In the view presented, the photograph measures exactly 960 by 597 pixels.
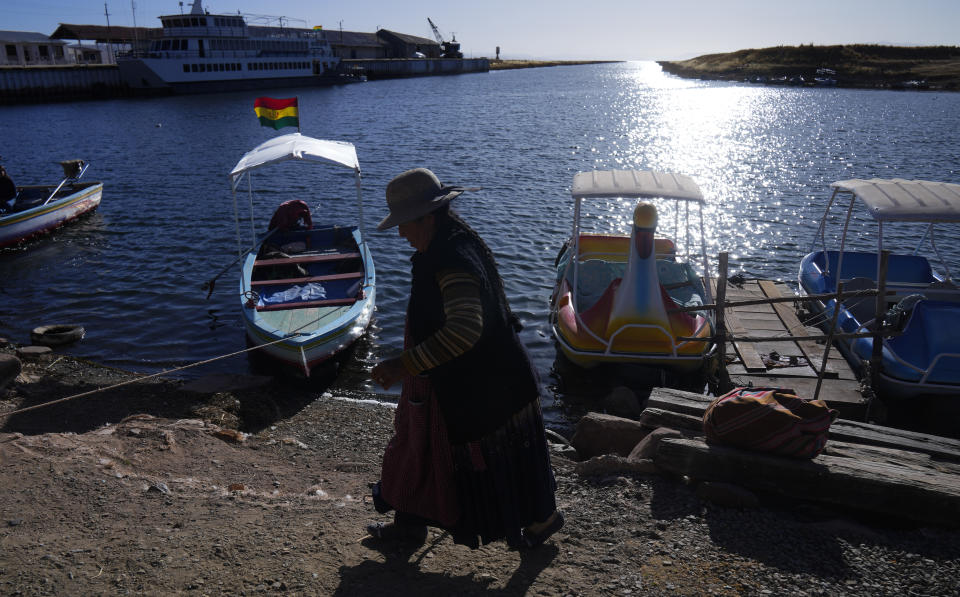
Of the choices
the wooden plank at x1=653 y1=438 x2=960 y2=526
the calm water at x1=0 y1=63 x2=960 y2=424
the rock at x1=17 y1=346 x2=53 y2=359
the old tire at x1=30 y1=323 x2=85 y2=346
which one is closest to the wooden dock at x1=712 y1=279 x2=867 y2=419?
the calm water at x1=0 y1=63 x2=960 y2=424

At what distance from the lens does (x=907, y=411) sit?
30.0 feet

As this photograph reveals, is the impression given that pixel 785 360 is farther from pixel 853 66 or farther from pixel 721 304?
pixel 853 66

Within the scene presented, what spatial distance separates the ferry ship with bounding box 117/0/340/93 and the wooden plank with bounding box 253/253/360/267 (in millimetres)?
62943

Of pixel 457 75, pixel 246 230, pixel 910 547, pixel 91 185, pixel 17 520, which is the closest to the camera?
pixel 910 547

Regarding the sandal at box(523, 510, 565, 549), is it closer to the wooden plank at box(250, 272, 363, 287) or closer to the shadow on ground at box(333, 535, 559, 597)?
the shadow on ground at box(333, 535, 559, 597)

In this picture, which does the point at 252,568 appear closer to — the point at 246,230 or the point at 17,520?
the point at 17,520

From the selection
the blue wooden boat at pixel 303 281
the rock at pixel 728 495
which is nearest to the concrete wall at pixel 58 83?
the blue wooden boat at pixel 303 281

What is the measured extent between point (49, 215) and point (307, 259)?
11.5 meters

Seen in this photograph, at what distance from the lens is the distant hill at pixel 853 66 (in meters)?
86.1

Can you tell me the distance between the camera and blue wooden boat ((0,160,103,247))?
17359mm

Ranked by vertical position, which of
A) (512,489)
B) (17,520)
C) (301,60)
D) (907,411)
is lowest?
(907,411)

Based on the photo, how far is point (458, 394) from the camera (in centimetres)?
354

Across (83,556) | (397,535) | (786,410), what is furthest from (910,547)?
(83,556)

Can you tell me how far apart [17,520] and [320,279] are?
721 cm
